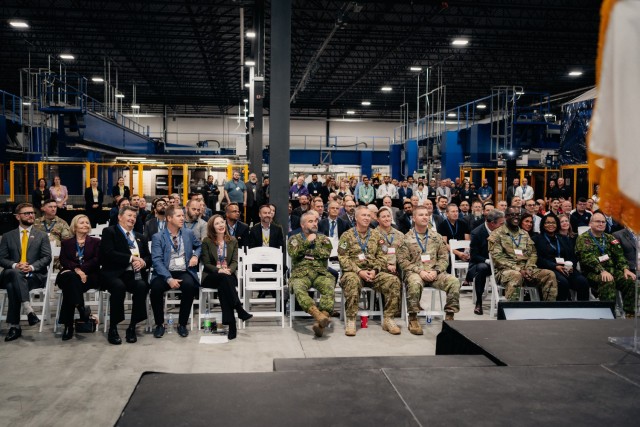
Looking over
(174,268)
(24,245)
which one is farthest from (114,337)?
(24,245)

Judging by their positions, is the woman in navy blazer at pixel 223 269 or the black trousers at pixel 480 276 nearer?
the woman in navy blazer at pixel 223 269

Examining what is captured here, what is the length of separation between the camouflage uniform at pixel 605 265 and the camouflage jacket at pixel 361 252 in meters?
2.60

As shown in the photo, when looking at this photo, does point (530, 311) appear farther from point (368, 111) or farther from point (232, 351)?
point (368, 111)

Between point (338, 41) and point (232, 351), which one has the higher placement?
point (338, 41)

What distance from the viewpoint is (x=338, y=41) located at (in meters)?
20.4

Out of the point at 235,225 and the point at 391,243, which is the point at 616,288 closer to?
the point at 391,243

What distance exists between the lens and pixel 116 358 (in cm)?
515

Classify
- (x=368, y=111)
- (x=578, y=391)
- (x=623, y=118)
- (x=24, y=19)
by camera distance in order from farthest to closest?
(x=368, y=111) → (x=24, y=19) → (x=578, y=391) → (x=623, y=118)

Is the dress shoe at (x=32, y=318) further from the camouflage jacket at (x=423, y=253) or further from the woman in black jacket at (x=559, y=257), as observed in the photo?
the woman in black jacket at (x=559, y=257)

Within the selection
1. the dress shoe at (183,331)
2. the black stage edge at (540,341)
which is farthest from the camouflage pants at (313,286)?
the black stage edge at (540,341)

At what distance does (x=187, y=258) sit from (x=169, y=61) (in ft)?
66.6

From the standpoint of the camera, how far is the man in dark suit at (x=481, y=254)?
23.5ft

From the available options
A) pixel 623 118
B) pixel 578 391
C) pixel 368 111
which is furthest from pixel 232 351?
pixel 368 111

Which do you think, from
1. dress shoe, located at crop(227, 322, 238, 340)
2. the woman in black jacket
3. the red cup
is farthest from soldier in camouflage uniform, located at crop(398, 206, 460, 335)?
dress shoe, located at crop(227, 322, 238, 340)
